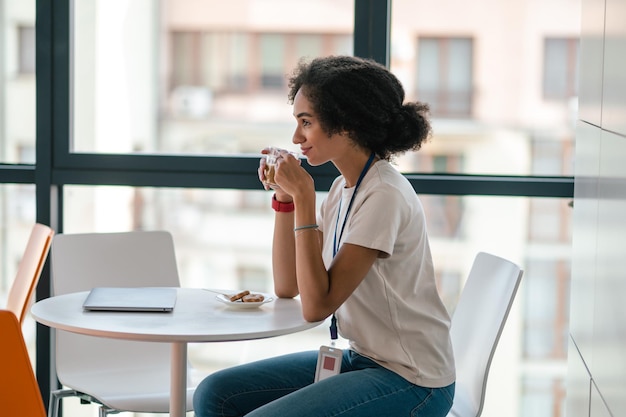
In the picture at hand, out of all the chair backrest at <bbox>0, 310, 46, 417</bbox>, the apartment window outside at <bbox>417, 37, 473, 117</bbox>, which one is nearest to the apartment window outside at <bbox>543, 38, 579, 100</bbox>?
the apartment window outside at <bbox>417, 37, 473, 117</bbox>

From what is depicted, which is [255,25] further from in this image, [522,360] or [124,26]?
[522,360]

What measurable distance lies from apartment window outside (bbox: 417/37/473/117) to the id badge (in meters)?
1.34

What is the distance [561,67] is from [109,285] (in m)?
1.85

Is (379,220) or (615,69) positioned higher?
(615,69)

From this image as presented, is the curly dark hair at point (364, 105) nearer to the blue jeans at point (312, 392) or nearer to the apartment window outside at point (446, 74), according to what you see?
the blue jeans at point (312, 392)

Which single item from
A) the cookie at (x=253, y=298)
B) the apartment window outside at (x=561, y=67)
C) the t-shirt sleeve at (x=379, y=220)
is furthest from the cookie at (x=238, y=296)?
the apartment window outside at (x=561, y=67)

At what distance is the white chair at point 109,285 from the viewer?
2821mm

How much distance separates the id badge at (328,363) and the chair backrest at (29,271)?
41.2 inches

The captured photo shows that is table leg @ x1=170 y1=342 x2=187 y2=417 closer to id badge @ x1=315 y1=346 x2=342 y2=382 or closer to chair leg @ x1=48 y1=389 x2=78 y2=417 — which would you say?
id badge @ x1=315 y1=346 x2=342 y2=382

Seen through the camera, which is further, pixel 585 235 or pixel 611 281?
pixel 585 235

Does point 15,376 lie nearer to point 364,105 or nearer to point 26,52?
point 364,105

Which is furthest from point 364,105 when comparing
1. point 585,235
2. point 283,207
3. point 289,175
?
point 585,235

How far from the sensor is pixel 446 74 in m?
3.34

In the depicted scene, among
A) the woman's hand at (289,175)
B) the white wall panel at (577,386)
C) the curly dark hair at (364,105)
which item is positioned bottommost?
the white wall panel at (577,386)
